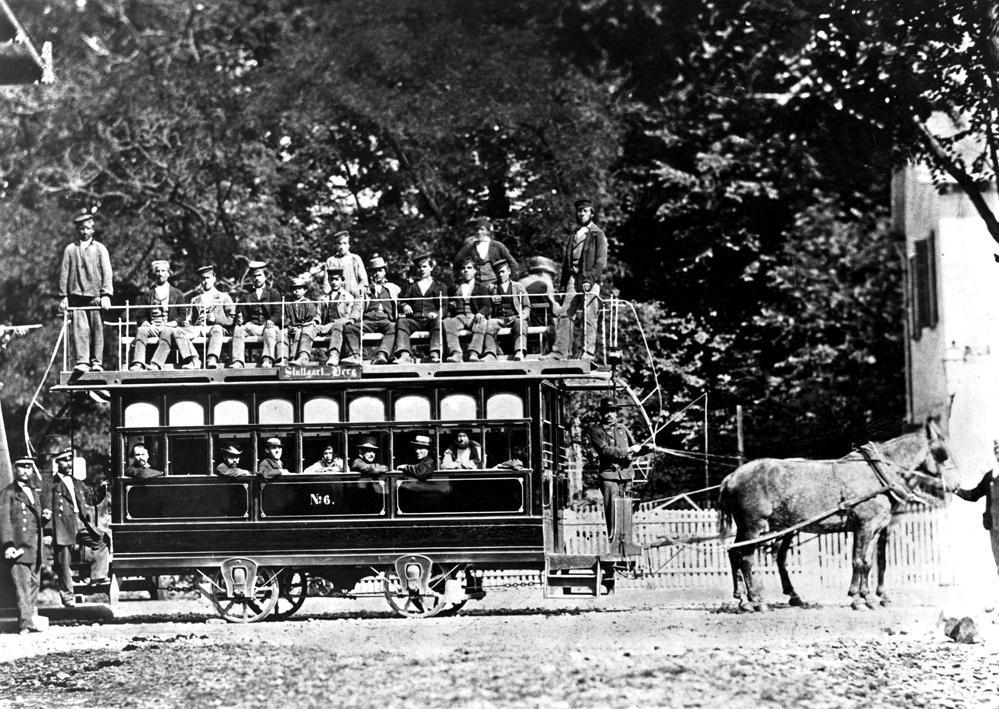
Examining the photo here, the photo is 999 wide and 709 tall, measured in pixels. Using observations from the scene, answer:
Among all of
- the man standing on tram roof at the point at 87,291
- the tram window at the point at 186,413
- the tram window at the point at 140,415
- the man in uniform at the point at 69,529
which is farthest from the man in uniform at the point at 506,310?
the man in uniform at the point at 69,529

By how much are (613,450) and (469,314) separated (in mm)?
1250

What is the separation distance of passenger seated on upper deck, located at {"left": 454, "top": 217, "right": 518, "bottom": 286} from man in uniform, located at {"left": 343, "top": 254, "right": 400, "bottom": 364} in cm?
52

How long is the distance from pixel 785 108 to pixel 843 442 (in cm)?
224

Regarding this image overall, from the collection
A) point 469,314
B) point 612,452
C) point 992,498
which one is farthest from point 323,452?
point 992,498

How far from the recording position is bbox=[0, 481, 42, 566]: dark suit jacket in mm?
9508

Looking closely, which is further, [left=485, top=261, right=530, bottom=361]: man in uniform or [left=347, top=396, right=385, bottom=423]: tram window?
[left=347, top=396, right=385, bottom=423]: tram window

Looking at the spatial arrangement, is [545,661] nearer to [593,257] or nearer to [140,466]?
[593,257]

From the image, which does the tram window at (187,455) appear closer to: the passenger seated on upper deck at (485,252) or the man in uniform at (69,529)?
the man in uniform at (69,529)

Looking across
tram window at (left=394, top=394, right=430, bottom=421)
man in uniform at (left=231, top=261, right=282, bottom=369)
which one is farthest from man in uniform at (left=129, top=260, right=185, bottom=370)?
tram window at (left=394, top=394, right=430, bottom=421)

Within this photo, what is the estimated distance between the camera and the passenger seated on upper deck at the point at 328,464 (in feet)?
29.6

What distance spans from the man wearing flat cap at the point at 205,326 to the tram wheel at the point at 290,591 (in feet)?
4.78

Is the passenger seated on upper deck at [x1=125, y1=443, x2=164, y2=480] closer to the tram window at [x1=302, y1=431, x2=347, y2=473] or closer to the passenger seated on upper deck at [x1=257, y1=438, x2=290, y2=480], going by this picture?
the passenger seated on upper deck at [x1=257, y1=438, x2=290, y2=480]

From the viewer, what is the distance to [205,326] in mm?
9008

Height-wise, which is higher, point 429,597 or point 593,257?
point 593,257
